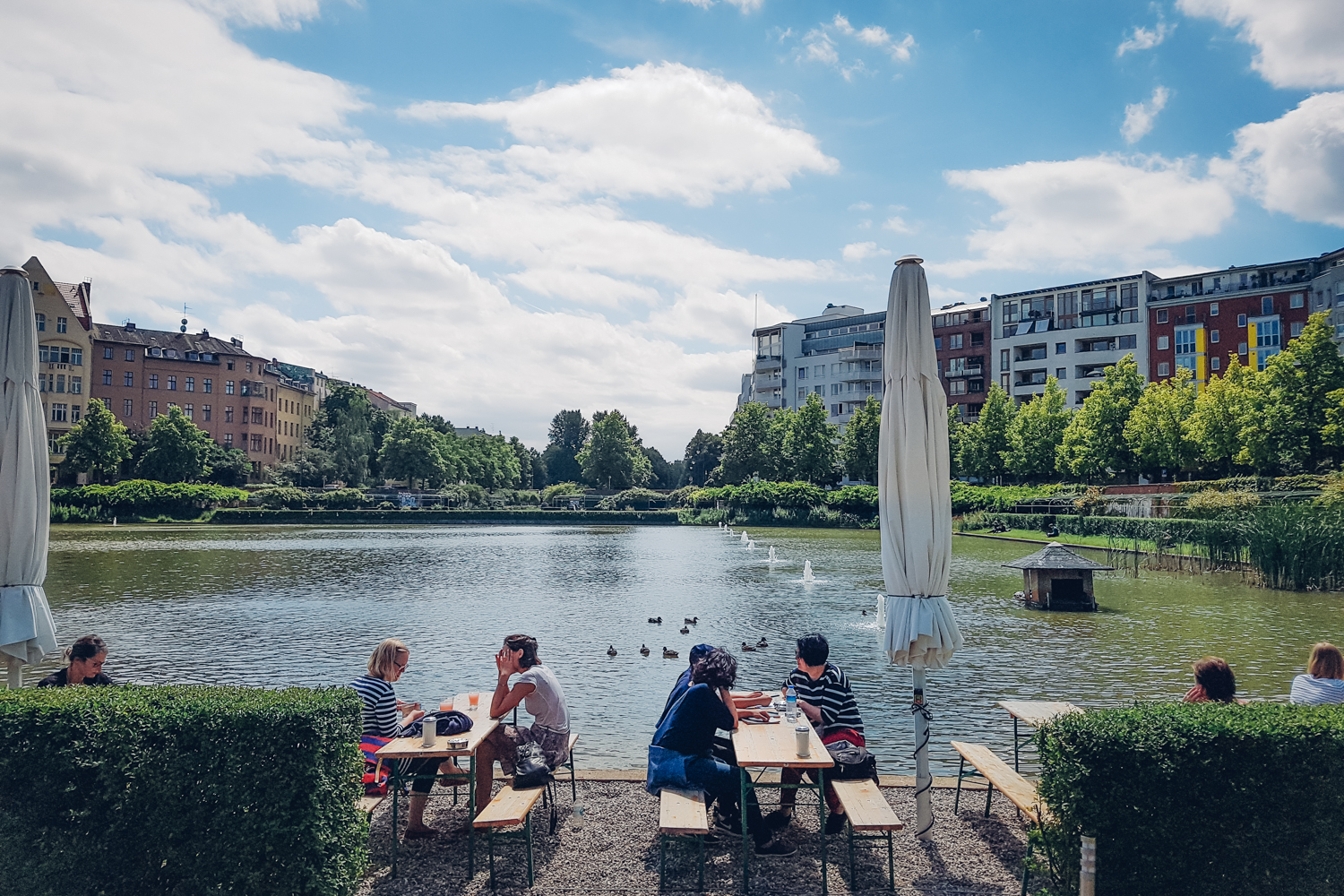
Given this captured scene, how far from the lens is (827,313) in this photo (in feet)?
433

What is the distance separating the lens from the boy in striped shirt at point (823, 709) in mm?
7355

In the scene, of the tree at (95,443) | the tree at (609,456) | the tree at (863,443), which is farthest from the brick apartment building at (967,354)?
the tree at (95,443)

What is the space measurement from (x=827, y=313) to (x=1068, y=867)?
131 metres

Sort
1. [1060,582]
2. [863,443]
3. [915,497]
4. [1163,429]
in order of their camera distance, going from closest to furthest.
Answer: [915,497], [1060,582], [1163,429], [863,443]

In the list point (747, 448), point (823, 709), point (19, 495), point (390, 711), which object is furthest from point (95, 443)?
point (823, 709)

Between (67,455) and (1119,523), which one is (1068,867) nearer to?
(1119,523)

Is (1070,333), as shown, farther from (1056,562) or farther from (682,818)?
(682,818)

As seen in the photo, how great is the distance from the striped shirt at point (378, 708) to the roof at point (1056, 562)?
2101cm

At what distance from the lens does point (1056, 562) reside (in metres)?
24.9

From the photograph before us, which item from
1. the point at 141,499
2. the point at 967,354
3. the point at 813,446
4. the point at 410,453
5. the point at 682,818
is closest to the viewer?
the point at 682,818

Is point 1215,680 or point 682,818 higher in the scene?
point 1215,680

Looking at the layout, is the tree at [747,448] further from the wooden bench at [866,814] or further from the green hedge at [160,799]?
the green hedge at [160,799]

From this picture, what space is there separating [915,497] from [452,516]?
84524 mm

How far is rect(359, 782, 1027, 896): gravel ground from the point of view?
6402 millimetres
